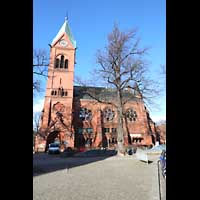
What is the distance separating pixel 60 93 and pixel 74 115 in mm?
4366

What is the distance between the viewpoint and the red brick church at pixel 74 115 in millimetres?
39656

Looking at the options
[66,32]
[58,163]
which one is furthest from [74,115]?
[58,163]

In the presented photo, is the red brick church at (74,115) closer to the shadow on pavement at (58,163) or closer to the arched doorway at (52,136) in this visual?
the arched doorway at (52,136)

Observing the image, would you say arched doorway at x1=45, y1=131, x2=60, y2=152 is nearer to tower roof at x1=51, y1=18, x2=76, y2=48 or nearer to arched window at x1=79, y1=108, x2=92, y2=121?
arched window at x1=79, y1=108, x2=92, y2=121

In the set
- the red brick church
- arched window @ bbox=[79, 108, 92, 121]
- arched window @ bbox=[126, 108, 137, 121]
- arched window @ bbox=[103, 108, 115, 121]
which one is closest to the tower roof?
the red brick church

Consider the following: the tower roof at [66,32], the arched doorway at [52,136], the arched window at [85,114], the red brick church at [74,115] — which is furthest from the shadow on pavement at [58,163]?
the tower roof at [66,32]

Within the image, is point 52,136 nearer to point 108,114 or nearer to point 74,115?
point 74,115

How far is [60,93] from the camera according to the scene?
42.2 meters

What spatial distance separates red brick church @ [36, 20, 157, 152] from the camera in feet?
130
